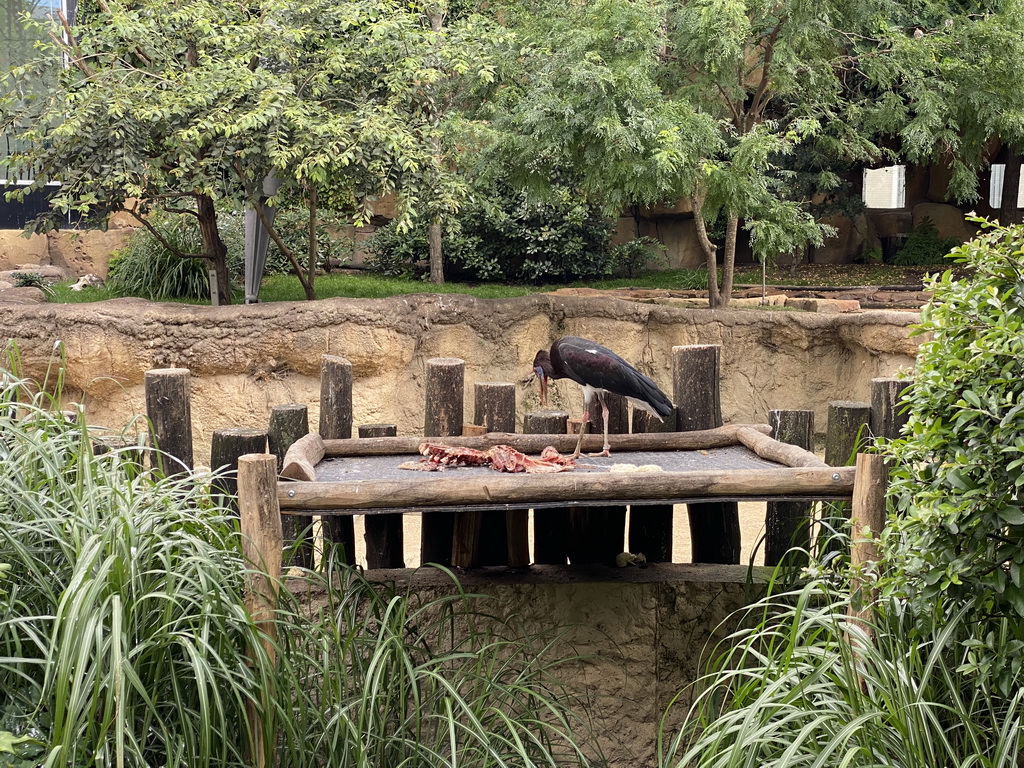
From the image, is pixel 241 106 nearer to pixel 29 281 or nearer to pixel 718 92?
pixel 29 281

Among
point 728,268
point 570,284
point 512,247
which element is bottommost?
point 570,284

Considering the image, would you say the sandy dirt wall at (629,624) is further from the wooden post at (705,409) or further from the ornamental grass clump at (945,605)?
the ornamental grass clump at (945,605)

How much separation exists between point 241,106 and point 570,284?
5993 mm

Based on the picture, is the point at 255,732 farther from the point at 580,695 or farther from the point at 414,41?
the point at 414,41

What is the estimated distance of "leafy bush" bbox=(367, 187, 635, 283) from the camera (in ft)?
42.2

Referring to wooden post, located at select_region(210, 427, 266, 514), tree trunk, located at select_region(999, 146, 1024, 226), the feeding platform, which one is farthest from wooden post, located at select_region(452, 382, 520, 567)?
tree trunk, located at select_region(999, 146, 1024, 226)

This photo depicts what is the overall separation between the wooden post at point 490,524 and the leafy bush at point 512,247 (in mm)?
7936

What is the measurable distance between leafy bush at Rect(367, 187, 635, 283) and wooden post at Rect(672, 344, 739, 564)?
7.95 m

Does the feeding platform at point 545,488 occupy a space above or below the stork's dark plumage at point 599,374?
below

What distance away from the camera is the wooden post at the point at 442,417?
190 inches

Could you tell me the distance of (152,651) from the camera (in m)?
2.79

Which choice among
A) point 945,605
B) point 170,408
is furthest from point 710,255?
point 945,605

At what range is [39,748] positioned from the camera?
2.51 m

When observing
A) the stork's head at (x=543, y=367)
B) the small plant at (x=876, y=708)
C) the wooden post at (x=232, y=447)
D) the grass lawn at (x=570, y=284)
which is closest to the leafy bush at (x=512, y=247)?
the grass lawn at (x=570, y=284)
